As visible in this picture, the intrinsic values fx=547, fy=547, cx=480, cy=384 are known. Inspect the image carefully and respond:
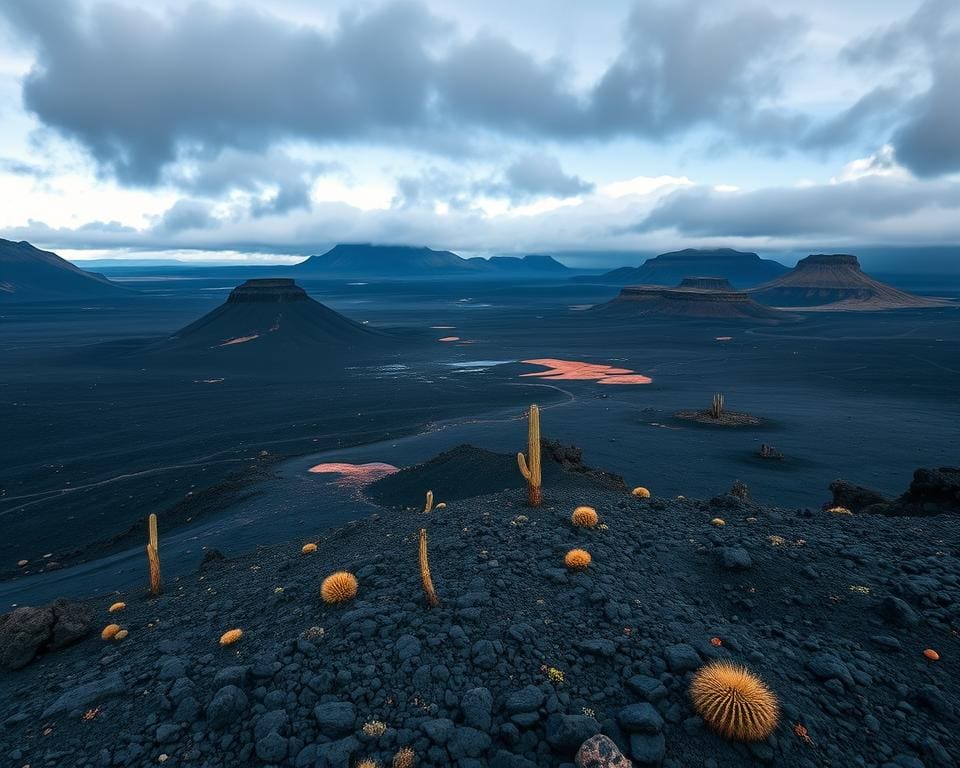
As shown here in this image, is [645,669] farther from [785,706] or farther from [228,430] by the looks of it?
[228,430]

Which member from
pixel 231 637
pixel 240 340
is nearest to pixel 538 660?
pixel 231 637

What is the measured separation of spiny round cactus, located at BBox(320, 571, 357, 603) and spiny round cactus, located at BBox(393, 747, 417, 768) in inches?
176

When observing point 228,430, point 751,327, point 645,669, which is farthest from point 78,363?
point 751,327

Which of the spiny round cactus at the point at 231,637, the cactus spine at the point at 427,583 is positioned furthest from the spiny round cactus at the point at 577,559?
the spiny round cactus at the point at 231,637

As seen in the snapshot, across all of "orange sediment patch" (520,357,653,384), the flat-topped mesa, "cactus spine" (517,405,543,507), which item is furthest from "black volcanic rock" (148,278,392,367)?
"cactus spine" (517,405,543,507)

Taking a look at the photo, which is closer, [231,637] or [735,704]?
[735,704]

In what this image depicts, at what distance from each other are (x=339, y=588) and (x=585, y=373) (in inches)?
3181

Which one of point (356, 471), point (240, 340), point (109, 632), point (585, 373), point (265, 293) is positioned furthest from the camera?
point (265, 293)

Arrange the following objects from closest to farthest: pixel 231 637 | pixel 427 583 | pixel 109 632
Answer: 1. pixel 427 583
2. pixel 231 637
3. pixel 109 632

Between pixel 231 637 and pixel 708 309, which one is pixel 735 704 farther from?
pixel 708 309

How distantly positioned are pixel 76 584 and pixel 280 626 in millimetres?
20543

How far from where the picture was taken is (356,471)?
4128 cm

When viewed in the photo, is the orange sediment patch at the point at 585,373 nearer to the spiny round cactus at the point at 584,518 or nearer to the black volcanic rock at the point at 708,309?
the spiny round cactus at the point at 584,518

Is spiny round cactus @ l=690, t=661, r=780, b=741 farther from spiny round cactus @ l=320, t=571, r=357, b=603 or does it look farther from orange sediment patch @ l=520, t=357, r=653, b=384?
orange sediment patch @ l=520, t=357, r=653, b=384
